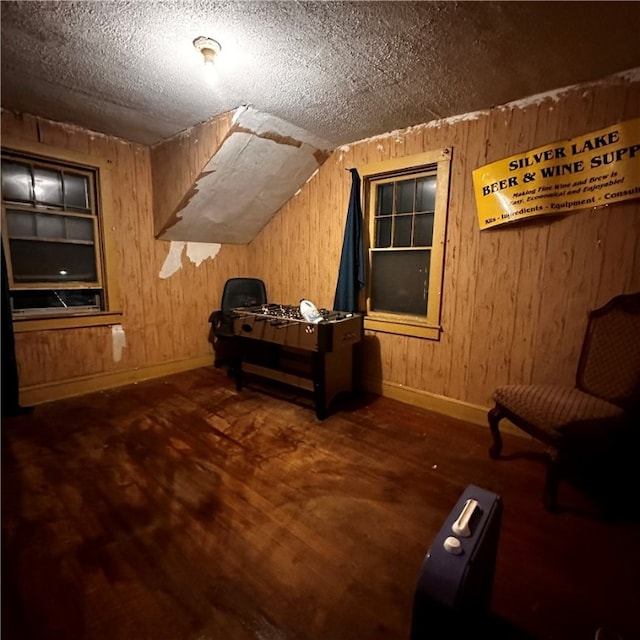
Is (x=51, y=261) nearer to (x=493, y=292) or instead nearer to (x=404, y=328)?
(x=404, y=328)

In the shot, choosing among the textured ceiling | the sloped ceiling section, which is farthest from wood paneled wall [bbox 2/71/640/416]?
the textured ceiling

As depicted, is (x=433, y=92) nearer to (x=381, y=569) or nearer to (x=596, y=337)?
(x=596, y=337)

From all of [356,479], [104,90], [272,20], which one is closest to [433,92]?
[272,20]

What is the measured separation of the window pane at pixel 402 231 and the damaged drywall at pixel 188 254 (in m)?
2.21

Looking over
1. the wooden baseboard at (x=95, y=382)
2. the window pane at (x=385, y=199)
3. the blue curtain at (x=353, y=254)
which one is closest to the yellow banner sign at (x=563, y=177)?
the window pane at (x=385, y=199)

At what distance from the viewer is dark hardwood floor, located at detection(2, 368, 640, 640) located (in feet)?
3.84

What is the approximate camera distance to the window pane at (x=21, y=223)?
274 cm

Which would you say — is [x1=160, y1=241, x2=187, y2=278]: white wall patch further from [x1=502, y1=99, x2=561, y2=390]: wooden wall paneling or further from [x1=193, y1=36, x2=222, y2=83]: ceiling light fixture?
[x1=502, y1=99, x2=561, y2=390]: wooden wall paneling

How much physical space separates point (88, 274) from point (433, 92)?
11.1ft

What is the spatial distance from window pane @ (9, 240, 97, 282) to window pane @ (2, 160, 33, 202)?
37cm

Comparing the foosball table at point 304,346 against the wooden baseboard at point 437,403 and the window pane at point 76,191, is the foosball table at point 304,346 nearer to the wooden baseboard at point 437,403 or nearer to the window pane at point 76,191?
the wooden baseboard at point 437,403

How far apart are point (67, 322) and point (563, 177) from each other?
415 cm

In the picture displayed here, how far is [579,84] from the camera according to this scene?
6.81 feet

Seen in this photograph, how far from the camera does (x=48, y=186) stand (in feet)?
9.53
